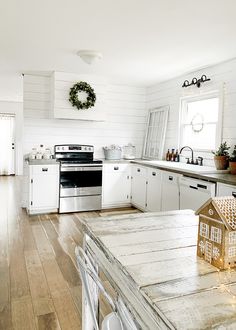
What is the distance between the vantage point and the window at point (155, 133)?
204 inches

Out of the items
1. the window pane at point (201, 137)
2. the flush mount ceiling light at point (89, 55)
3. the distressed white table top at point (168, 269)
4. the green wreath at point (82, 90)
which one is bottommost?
the distressed white table top at point (168, 269)

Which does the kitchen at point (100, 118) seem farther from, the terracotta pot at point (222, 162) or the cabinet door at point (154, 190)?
the terracotta pot at point (222, 162)

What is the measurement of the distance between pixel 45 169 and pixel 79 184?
0.63 m

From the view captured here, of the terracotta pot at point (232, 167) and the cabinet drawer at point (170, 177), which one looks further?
the cabinet drawer at point (170, 177)

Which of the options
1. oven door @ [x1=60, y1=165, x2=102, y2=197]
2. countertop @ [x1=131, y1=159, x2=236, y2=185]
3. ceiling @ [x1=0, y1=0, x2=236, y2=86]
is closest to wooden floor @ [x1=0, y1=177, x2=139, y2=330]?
oven door @ [x1=60, y1=165, x2=102, y2=197]

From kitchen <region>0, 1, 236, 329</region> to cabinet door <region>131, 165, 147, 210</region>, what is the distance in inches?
0.7

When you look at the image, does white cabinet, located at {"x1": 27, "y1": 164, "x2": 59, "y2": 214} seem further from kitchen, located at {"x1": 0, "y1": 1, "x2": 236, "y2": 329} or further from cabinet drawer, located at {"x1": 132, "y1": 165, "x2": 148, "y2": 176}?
cabinet drawer, located at {"x1": 132, "y1": 165, "x2": 148, "y2": 176}

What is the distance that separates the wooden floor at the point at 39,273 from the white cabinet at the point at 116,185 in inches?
30.6

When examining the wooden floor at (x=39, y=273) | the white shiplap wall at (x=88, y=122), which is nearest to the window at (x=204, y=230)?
the wooden floor at (x=39, y=273)

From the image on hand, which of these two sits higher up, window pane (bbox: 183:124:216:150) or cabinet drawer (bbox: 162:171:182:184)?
window pane (bbox: 183:124:216:150)

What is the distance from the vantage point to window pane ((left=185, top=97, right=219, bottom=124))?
165 inches

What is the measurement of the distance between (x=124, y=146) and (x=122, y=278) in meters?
4.79

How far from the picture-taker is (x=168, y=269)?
3.39ft

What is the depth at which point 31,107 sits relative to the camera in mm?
4945
